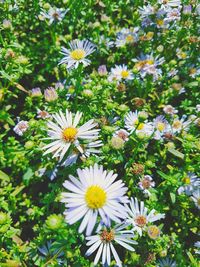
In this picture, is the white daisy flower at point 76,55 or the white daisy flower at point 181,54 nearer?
the white daisy flower at point 76,55

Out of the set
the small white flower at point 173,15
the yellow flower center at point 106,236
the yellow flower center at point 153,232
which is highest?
the small white flower at point 173,15

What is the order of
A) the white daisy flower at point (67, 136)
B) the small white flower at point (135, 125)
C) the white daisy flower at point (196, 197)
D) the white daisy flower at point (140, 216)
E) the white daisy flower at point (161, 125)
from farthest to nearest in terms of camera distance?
1. the white daisy flower at point (161, 125)
2. the small white flower at point (135, 125)
3. the white daisy flower at point (196, 197)
4. the white daisy flower at point (140, 216)
5. the white daisy flower at point (67, 136)

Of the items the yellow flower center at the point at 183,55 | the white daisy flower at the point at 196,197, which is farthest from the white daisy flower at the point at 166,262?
the yellow flower center at the point at 183,55

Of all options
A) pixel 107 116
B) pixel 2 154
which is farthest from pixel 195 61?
pixel 2 154

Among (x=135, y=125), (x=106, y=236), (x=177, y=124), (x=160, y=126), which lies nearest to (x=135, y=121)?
(x=135, y=125)

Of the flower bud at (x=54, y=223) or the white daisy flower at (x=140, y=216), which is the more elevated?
the white daisy flower at (x=140, y=216)

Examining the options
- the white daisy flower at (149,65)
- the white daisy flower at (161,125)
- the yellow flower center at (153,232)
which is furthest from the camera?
the white daisy flower at (149,65)

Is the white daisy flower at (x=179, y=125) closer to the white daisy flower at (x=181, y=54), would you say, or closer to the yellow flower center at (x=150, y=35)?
the white daisy flower at (x=181, y=54)

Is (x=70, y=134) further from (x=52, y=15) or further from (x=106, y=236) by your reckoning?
(x=52, y=15)
